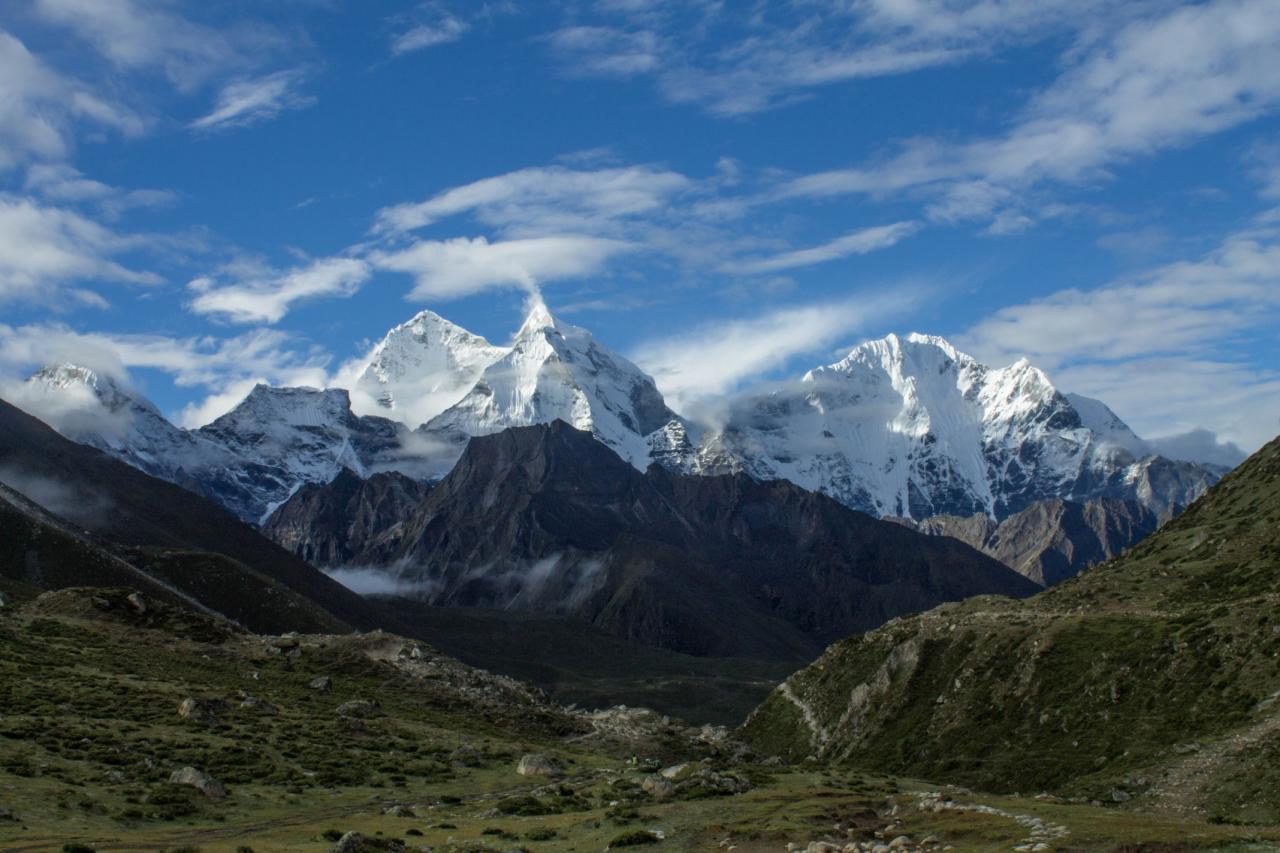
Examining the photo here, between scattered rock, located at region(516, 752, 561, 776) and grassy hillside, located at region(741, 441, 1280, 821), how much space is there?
1433 inches

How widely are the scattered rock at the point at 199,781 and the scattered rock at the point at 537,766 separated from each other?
23205 millimetres

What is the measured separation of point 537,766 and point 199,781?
25.4 metres

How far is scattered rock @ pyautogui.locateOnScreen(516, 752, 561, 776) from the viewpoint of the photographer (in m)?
84.6

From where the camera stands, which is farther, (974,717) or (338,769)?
(974,717)

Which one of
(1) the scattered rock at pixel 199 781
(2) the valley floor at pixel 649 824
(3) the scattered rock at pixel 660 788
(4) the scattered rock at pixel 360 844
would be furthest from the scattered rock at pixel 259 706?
(4) the scattered rock at pixel 360 844

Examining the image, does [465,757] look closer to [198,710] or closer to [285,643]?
[198,710]

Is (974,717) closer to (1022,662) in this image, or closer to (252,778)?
(1022,662)

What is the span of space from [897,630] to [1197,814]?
71641 mm

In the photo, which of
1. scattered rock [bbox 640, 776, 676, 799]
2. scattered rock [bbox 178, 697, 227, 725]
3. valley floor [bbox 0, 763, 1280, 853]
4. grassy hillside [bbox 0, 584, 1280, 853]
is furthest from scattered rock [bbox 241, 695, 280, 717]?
scattered rock [bbox 640, 776, 676, 799]

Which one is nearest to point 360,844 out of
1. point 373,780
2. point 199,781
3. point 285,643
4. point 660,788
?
point 199,781

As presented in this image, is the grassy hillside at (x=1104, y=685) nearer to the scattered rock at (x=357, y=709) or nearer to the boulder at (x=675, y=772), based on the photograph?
the boulder at (x=675, y=772)

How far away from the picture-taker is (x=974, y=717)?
4572 inches

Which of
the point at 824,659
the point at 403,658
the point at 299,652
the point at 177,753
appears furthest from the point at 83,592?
the point at 824,659

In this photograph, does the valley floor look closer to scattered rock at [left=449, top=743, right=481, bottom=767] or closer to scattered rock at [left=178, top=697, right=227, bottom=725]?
scattered rock at [left=449, top=743, right=481, bottom=767]
